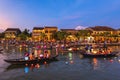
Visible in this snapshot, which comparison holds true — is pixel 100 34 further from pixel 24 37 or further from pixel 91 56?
pixel 91 56

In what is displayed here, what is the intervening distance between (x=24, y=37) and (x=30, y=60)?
337ft

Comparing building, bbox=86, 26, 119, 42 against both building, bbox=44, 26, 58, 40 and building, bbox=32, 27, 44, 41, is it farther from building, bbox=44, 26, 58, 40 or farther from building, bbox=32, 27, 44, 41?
building, bbox=32, 27, 44, 41

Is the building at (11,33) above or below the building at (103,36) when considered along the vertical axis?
above

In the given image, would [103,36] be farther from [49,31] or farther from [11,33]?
[11,33]

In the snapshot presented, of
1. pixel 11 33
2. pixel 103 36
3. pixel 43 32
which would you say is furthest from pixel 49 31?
pixel 103 36

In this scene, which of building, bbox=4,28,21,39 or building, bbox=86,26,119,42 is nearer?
building, bbox=86,26,119,42

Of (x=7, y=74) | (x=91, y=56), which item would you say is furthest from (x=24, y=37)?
(x=7, y=74)

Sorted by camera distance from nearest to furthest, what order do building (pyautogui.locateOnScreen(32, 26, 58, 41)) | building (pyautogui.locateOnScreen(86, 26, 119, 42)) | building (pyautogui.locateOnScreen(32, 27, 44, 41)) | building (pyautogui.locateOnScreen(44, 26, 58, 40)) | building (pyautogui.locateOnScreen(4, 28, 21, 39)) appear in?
1. building (pyautogui.locateOnScreen(86, 26, 119, 42))
2. building (pyautogui.locateOnScreen(32, 26, 58, 41))
3. building (pyautogui.locateOnScreen(44, 26, 58, 40))
4. building (pyautogui.locateOnScreen(32, 27, 44, 41))
5. building (pyautogui.locateOnScreen(4, 28, 21, 39))

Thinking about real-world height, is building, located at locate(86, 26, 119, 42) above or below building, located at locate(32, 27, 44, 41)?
below

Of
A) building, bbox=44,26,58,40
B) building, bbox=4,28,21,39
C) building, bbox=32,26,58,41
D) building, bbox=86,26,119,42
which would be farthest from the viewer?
building, bbox=4,28,21,39

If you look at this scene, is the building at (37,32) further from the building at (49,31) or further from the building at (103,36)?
the building at (103,36)

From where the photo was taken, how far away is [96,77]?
29.5 meters

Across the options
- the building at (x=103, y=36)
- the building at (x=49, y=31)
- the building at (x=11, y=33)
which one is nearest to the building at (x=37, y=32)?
the building at (x=49, y=31)

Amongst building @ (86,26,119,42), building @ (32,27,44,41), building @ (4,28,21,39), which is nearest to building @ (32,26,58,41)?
building @ (32,27,44,41)
